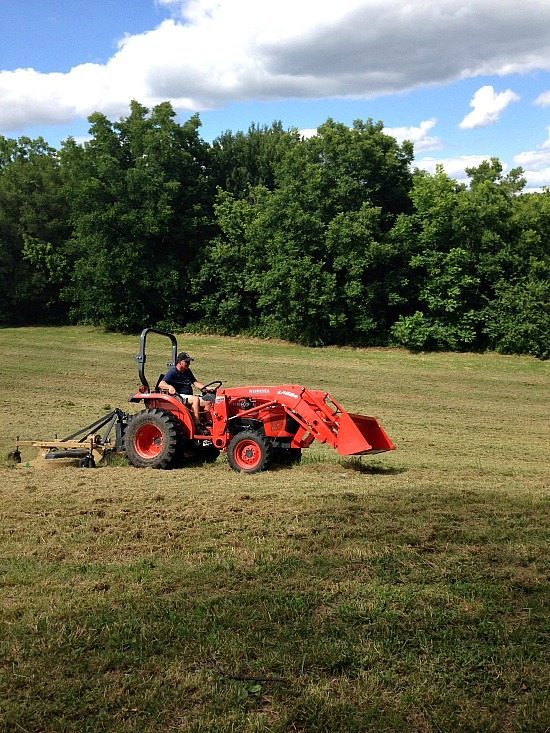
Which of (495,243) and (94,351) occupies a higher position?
(495,243)

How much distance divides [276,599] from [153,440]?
6063 mm

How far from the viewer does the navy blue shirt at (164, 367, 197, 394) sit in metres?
10.9

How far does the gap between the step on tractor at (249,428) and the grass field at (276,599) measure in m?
0.36

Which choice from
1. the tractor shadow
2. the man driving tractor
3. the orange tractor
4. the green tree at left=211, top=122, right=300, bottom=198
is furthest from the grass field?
the green tree at left=211, top=122, right=300, bottom=198

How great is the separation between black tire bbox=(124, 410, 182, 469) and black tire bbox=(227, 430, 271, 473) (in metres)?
0.84

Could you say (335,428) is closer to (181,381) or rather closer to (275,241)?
(181,381)

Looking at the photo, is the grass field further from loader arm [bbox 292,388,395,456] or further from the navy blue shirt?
the navy blue shirt

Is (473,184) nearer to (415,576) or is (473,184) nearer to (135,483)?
(135,483)

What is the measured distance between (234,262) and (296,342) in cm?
563

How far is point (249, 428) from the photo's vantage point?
10180 mm

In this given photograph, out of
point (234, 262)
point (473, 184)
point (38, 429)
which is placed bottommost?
point (38, 429)

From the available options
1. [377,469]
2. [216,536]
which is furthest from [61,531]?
[377,469]

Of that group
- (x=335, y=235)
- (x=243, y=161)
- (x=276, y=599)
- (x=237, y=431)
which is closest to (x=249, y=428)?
(x=237, y=431)

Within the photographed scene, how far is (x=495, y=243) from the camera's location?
3081 centimetres
